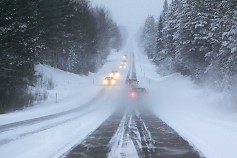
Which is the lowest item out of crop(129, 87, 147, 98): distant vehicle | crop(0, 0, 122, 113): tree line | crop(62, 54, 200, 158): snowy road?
crop(62, 54, 200, 158): snowy road

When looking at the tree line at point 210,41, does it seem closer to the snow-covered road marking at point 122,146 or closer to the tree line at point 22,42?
the tree line at point 22,42

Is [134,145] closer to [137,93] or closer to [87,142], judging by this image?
[87,142]

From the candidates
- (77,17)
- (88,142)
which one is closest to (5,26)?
(88,142)

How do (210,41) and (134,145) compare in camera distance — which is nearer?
(134,145)

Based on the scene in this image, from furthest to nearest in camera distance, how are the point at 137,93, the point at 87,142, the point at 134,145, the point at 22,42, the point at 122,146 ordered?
1. the point at 137,93
2. the point at 22,42
3. the point at 87,142
4. the point at 134,145
5. the point at 122,146

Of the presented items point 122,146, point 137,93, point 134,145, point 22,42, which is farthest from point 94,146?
point 137,93

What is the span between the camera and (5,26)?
27266 millimetres

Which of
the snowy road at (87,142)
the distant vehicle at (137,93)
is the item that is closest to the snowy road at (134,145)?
the snowy road at (87,142)

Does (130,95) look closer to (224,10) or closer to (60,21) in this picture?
(224,10)

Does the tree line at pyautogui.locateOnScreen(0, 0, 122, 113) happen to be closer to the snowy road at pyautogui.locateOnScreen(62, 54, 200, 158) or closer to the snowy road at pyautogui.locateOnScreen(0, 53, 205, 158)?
the snowy road at pyautogui.locateOnScreen(0, 53, 205, 158)

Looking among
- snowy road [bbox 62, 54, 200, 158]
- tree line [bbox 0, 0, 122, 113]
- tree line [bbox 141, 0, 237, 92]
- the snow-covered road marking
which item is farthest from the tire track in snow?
tree line [bbox 141, 0, 237, 92]

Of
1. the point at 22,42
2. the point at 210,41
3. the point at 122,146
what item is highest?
the point at 210,41

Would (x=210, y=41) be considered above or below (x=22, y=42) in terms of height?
above

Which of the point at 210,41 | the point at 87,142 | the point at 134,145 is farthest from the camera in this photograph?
the point at 210,41
